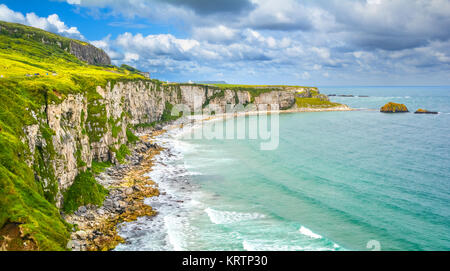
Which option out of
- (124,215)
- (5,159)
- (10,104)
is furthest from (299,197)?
(10,104)

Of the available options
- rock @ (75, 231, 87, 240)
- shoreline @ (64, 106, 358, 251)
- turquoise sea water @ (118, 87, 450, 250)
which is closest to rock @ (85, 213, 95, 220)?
shoreline @ (64, 106, 358, 251)

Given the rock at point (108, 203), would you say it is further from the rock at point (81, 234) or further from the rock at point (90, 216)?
the rock at point (81, 234)

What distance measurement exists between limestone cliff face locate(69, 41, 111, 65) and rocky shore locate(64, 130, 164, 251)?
5282 inches

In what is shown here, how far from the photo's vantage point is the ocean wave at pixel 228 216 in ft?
132

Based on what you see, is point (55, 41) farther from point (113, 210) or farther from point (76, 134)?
point (113, 210)

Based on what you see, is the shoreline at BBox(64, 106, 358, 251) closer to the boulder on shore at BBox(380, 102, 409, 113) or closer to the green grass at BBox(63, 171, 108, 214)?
the green grass at BBox(63, 171, 108, 214)

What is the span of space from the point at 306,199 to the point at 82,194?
110 feet

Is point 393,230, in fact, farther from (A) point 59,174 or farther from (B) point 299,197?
(A) point 59,174

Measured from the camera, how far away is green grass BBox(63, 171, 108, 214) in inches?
1541

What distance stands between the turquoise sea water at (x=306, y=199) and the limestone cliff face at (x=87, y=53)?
12775 centimetres
